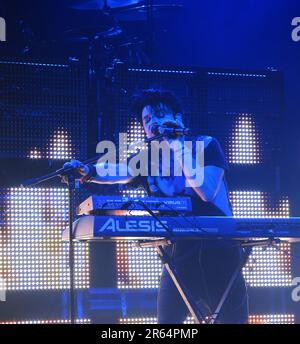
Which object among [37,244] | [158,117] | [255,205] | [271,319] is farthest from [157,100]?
[271,319]

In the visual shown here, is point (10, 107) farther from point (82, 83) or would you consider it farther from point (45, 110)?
point (82, 83)

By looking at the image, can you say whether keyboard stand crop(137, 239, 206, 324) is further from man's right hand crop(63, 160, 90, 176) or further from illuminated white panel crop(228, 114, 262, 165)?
illuminated white panel crop(228, 114, 262, 165)

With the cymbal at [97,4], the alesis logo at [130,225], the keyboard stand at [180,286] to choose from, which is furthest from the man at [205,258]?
the cymbal at [97,4]

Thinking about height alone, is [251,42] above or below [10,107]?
above

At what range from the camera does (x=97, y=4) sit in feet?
15.8

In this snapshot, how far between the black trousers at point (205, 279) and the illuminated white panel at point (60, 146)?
5.07 ft

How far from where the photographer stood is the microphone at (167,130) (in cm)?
297

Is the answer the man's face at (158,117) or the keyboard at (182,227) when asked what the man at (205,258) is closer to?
the man's face at (158,117)

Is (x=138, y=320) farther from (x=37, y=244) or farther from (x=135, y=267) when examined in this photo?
(x=37, y=244)

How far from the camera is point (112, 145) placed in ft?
15.0
